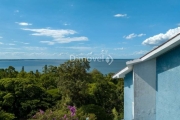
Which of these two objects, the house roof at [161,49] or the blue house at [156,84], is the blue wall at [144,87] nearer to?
the blue house at [156,84]

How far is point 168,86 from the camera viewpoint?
5570mm

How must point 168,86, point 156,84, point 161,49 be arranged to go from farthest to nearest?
point 156,84, point 168,86, point 161,49

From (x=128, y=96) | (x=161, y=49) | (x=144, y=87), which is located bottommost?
(x=128, y=96)

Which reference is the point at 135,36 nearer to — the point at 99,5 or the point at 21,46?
the point at 99,5

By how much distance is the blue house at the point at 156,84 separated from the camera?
542 cm

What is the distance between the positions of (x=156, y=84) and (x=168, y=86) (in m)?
0.52

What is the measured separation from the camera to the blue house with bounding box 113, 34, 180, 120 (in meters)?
5.42

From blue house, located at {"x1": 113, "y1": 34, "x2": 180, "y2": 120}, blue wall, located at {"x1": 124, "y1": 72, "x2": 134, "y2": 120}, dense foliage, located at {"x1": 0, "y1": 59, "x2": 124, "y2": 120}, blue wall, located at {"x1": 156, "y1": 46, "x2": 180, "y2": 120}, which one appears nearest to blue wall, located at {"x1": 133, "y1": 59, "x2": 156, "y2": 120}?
blue house, located at {"x1": 113, "y1": 34, "x2": 180, "y2": 120}

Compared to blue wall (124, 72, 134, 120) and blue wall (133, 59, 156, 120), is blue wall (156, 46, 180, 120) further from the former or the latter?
blue wall (124, 72, 134, 120)

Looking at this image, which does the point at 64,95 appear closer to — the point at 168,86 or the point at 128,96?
the point at 128,96

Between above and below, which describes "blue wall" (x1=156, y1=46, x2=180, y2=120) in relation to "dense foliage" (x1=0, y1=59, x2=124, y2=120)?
above

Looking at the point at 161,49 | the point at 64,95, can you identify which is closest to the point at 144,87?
the point at 161,49

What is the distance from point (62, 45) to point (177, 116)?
31370 mm

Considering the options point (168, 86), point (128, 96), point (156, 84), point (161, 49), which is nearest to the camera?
point (161, 49)
